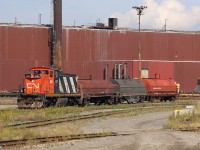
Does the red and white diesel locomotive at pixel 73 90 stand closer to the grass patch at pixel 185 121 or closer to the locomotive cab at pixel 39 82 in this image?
the locomotive cab at pixel 39 82

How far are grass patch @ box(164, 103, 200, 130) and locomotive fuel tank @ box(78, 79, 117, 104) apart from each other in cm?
1410

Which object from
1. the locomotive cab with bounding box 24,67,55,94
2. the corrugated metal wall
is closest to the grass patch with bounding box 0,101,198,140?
the locomotive cab with bounding box 24,67,55,94

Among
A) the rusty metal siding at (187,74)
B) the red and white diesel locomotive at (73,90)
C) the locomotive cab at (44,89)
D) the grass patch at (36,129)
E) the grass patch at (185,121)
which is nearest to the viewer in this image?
the grass patch at (36,129)

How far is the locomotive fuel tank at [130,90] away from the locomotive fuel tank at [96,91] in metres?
1.22

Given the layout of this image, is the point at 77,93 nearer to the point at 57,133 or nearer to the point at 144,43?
the point at 57,133

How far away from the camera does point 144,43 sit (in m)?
66.7

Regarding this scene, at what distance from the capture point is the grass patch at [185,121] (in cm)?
2091

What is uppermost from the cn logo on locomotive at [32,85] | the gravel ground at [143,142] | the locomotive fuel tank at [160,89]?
the cn logo on locomotive at [32,85]

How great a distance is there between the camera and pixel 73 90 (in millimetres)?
37375

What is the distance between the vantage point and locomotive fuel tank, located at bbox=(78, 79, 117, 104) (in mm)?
38644

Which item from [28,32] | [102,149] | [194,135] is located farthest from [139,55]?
[102,149]

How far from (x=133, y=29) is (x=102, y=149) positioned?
179 ft

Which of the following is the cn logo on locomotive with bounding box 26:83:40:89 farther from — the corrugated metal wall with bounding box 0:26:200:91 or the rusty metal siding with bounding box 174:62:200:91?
the rusty metal siding with bounding box 174:62:200:91

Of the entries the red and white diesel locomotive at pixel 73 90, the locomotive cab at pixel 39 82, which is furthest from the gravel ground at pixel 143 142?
the locomotive cab at pixel 39 82
